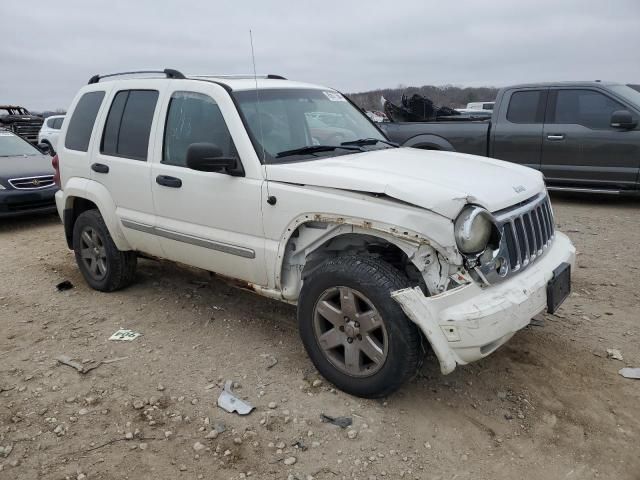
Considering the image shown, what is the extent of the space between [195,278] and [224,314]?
40.5 inches

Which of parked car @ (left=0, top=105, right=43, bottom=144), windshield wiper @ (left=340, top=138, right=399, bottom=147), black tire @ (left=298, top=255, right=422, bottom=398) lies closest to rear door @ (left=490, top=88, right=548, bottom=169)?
windshield wiper @ (left=340, top=138, right=399, bottom=147)

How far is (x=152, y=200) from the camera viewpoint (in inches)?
165

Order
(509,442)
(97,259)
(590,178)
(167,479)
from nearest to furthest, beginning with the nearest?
1. (167,479)
2. (509,442)
3. (97,259)
4. (590,178)

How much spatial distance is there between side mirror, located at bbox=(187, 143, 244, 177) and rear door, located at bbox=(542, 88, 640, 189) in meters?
6.31

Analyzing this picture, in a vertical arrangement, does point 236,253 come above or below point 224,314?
above

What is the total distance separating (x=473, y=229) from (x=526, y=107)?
6572 millimetres

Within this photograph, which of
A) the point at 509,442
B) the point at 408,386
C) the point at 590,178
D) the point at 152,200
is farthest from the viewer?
the point at 590,178

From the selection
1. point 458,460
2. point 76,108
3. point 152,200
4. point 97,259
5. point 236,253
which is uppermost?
point 76,108

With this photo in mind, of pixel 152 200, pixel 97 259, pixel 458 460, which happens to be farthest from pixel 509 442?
pixel 97 259

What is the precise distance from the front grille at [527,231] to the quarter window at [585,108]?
17.1 ft

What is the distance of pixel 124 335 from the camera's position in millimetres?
4195

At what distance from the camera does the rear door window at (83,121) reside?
488 cm

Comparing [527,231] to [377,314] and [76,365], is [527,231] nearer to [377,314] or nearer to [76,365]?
[377,314]

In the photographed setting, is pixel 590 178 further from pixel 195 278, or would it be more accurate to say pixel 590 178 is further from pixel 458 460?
pixel 458 460
